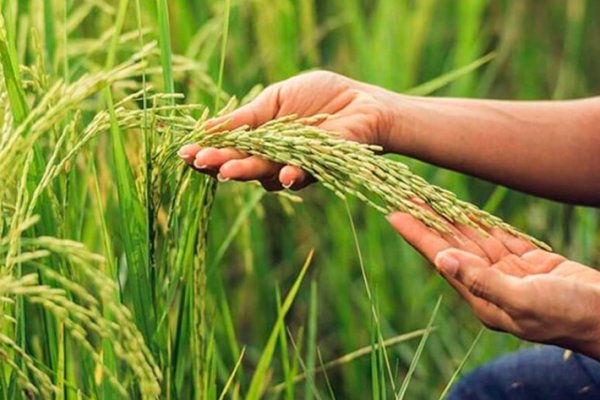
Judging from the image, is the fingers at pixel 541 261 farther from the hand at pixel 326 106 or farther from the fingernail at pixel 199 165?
the fingernail at pixel 199 165

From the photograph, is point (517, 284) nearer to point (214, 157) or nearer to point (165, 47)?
point (214, 157)

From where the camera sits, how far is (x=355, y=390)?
3.14 meters

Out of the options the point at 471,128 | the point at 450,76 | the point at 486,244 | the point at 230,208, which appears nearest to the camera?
the point at 486,244

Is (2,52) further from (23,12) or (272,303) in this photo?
(272,303)

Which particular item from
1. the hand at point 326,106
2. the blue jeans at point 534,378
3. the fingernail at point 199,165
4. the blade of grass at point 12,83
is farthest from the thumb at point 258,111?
the blue jeans at point 534,378

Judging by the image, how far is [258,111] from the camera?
1.96 metres

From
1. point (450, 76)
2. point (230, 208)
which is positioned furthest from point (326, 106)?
point (230, 208)

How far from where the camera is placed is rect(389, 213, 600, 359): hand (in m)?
1.61

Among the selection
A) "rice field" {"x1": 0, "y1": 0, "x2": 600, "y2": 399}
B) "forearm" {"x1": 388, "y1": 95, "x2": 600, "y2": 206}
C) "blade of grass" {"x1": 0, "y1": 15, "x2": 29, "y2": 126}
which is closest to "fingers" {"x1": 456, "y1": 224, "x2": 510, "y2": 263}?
"rice field" {"x1": 0, "y1": 0, "x2": 600, "y2": 399}

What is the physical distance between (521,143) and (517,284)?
693 millimetres

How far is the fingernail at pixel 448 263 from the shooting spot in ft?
5.29

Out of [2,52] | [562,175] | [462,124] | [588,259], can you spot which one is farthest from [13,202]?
[588,259]

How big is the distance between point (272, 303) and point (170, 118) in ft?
5.26

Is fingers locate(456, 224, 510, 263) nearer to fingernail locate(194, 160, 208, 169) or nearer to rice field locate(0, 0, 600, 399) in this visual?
rice field locate(0, 0, 600, 399)
